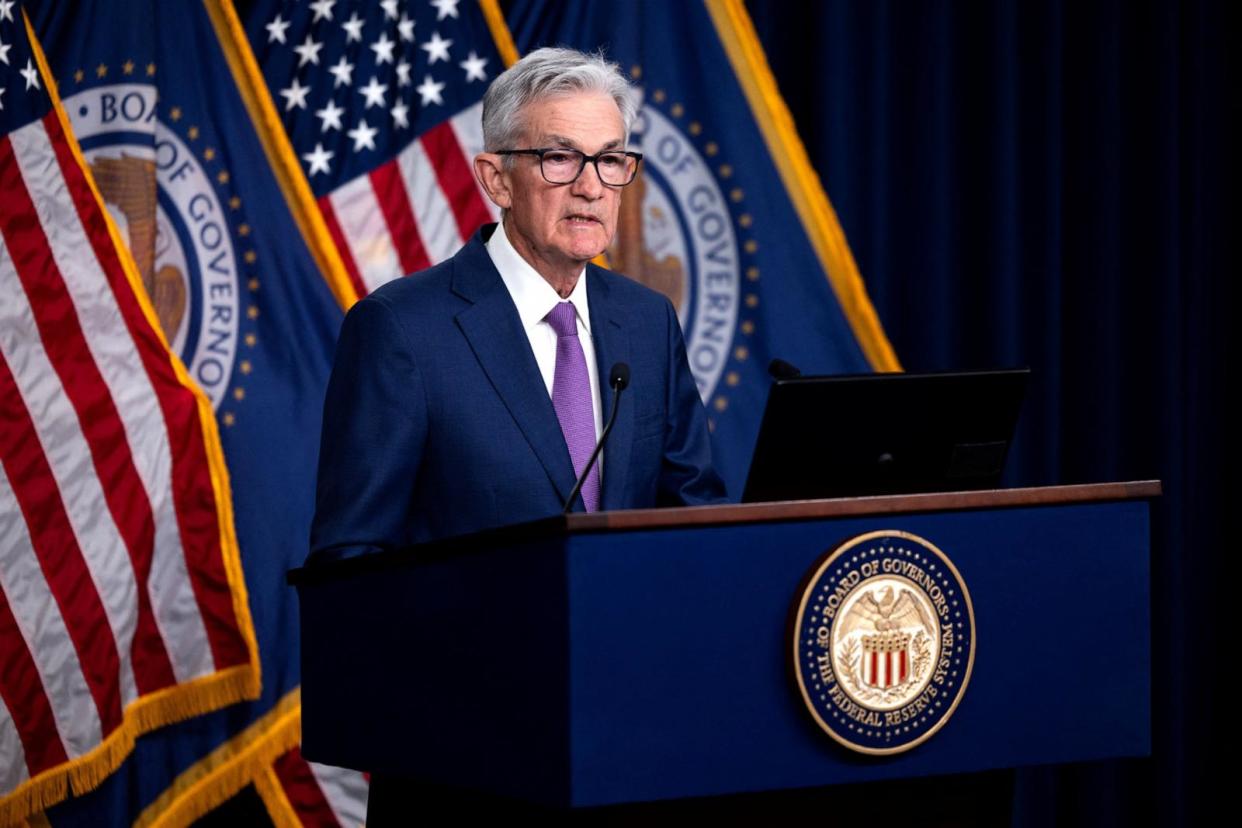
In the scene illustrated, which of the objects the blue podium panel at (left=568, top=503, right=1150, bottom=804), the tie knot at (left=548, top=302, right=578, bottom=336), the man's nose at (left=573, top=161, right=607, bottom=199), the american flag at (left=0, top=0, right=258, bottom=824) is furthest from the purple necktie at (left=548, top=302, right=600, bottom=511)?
the american flag at (left=0, top=0, right=258, bottom=824)

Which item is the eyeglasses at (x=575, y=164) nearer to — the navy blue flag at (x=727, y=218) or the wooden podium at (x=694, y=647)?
the wooden podium at (x=694, y=647)

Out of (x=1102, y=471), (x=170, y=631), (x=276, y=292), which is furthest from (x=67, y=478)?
(x=1102, y=471)

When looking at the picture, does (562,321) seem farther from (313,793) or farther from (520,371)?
(313,793)

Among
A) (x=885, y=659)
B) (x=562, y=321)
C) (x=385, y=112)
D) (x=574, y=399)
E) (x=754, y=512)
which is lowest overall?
(x=885, y=659)

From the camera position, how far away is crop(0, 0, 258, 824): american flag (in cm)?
345

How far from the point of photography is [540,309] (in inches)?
89.7

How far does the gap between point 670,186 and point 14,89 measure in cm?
161

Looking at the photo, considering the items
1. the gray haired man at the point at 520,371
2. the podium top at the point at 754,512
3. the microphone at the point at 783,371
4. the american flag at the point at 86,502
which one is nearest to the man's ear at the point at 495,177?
the gray haired man at the point at 520,371

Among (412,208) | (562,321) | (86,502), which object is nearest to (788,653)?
(562,321)

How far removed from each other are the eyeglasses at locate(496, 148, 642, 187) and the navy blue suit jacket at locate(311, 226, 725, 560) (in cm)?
17

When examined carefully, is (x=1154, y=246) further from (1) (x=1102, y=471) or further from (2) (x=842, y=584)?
(2) (x=842, y=584)

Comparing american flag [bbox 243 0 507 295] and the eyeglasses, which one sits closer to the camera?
the eyeglasses

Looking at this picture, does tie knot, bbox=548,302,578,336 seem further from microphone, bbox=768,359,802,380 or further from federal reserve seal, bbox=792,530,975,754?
federal reserve seal, bbox=792,530,975,754

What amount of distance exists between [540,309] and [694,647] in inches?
30.3
